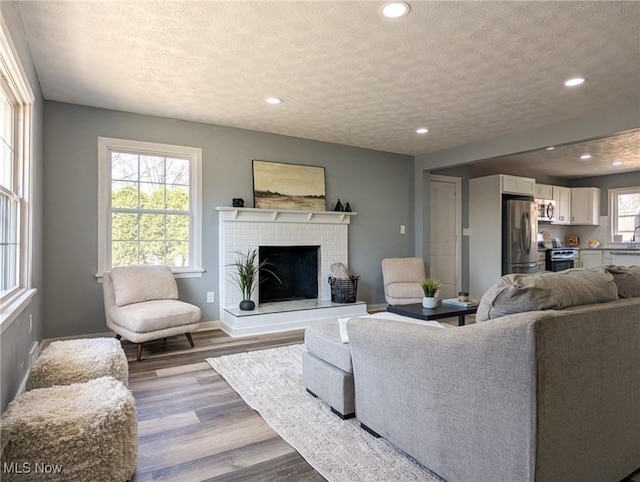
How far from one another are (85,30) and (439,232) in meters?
5.50

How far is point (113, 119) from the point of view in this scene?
13.3ft

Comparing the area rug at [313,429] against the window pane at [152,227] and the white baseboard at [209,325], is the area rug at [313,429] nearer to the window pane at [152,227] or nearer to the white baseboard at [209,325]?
the white baseboard at [209,325]

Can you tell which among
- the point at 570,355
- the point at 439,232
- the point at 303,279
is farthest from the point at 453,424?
the point at 439,232

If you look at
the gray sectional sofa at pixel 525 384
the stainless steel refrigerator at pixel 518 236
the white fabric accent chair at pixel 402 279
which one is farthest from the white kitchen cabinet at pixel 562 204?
the gray sectional sofa at pixel 525 384

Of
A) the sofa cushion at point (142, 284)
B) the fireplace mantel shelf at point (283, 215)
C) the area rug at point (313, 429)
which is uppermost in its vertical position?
the fireplace mantel shelf at point (283, 215)

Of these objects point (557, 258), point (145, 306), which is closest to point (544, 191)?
point (557, 258)

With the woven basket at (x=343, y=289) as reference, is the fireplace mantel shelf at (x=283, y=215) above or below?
above

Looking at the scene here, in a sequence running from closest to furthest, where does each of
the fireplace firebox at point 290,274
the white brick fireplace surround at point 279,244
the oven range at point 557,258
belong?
the white brick fireplace surround at point 279,244, the fireplace firebox at point 290,274, the oven range at point 557,258

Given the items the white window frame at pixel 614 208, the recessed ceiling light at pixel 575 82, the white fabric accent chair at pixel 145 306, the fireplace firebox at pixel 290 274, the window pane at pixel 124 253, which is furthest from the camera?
the white window frame at pixel 614 208

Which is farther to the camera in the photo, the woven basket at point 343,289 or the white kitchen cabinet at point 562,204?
the white kitchen cabinet at point 562,204

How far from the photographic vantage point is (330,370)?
2305 mm

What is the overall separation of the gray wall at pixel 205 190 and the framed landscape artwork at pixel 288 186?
10cm

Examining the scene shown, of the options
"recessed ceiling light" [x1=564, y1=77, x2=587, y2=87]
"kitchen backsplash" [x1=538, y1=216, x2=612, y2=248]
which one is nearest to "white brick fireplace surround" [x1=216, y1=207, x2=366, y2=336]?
"recessed ceiling light" [x1=564, y1=77, x2=587, y2=87]

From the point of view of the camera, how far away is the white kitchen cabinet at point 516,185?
625 cm
